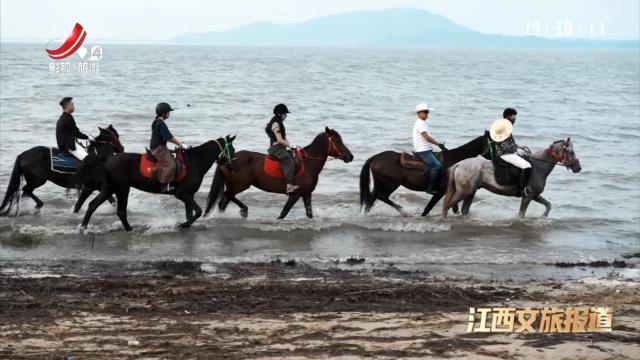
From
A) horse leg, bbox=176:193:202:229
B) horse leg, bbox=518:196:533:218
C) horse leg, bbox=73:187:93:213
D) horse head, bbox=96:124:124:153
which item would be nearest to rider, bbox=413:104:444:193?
horse leg, bbox=518:196:533:218

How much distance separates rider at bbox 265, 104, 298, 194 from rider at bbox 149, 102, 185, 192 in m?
1.77

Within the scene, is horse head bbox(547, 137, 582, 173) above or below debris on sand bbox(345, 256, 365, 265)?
above

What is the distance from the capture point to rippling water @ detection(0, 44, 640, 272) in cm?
1396

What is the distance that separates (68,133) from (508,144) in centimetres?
814

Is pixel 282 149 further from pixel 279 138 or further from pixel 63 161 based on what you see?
pixel 63 161

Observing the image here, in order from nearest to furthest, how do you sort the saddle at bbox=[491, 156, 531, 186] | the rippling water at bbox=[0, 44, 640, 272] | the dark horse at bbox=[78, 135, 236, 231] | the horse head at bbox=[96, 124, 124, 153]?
the rippling water at bbox=[0, 44, 640, 272], the dark horse at bbox=[78, 135, 236, 231], the saddle at bbox=[491, 156, 531, 186], the horse head at bbox=[96, 124, 124, 153]

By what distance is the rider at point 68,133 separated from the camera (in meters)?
15.1

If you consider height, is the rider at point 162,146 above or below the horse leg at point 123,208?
above

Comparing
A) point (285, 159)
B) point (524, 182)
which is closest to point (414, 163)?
point (524, 182)

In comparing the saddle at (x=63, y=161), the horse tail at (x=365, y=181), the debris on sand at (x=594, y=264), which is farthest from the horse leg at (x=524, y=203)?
the saddle at (x=63, y=161)

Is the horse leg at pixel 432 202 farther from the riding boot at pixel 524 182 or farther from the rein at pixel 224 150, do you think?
the rein at pixel 224 150

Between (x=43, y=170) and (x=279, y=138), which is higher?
(x=279, y=138)

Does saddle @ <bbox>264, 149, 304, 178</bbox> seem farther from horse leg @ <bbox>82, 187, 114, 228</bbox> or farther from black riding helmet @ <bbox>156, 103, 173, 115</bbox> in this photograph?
horse leg @ <bbox>82, 187, 114, 228</bbox>

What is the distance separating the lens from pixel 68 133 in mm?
15555
